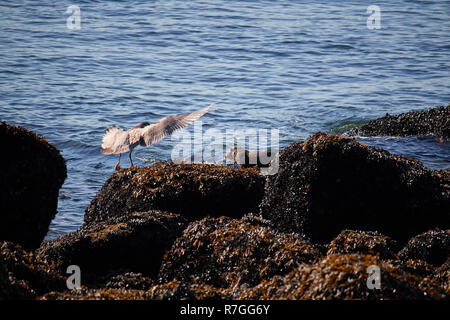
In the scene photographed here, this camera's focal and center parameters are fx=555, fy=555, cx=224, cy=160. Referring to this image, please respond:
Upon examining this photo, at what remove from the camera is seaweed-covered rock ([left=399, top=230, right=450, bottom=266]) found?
5125 mm

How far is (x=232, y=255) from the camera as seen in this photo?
16.4 feet

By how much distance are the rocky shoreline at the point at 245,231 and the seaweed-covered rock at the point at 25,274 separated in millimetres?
12

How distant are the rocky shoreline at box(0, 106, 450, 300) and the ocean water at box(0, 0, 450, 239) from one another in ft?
7.30

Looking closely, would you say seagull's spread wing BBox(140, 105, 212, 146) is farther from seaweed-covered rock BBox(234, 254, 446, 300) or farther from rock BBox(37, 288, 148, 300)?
seaweed-covered rock BBox(234, 254, 446, 300)

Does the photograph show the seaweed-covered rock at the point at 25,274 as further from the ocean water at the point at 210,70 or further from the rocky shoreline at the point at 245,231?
the ocean water at the point at 210,70

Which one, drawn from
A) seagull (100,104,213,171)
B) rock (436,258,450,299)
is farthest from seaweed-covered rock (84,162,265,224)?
Result: rock (436,258,450,299)

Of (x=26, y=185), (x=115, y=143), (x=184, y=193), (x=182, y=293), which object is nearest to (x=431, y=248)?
(x=182, y=293)

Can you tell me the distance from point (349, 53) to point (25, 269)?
55.5 ft

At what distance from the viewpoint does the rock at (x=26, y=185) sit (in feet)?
18.3

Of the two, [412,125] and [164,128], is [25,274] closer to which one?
[164,128]

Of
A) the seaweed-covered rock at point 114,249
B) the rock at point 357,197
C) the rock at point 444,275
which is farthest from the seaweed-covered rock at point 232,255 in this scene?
the rock at point 444,275

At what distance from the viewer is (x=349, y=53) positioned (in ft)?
64.8

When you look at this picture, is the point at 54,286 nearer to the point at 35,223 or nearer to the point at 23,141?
the point at 35,223

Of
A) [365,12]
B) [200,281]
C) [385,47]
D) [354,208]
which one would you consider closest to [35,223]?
[200,281]
